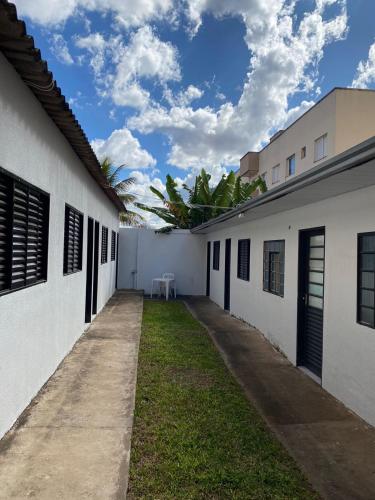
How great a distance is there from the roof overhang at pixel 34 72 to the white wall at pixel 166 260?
38.4ft

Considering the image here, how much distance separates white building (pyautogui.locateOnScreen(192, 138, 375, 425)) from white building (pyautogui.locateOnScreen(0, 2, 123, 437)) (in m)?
2.98

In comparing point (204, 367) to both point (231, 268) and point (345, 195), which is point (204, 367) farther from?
point (231, 268)

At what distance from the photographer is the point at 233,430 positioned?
14.1 ft

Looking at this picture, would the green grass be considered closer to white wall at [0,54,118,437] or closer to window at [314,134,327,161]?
white wall at [0,54,118,437]

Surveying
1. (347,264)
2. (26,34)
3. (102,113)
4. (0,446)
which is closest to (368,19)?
(102,113)

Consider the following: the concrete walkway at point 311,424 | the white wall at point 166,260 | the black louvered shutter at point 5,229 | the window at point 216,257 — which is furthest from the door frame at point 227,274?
the black louvered shutter at point 5,229

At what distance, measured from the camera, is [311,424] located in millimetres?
4582

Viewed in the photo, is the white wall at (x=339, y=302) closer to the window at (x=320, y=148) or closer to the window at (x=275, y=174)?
the window at (x=320, y=148)

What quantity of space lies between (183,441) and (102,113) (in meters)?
14.1

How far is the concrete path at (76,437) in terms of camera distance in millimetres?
3070

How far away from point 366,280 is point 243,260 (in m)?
6.55

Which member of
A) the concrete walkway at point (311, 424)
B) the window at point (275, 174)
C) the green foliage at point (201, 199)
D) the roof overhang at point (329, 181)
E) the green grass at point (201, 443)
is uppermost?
the window at point (275, 174)

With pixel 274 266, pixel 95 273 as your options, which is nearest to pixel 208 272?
pixel 95 273

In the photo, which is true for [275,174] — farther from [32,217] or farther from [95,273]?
[32,217]
